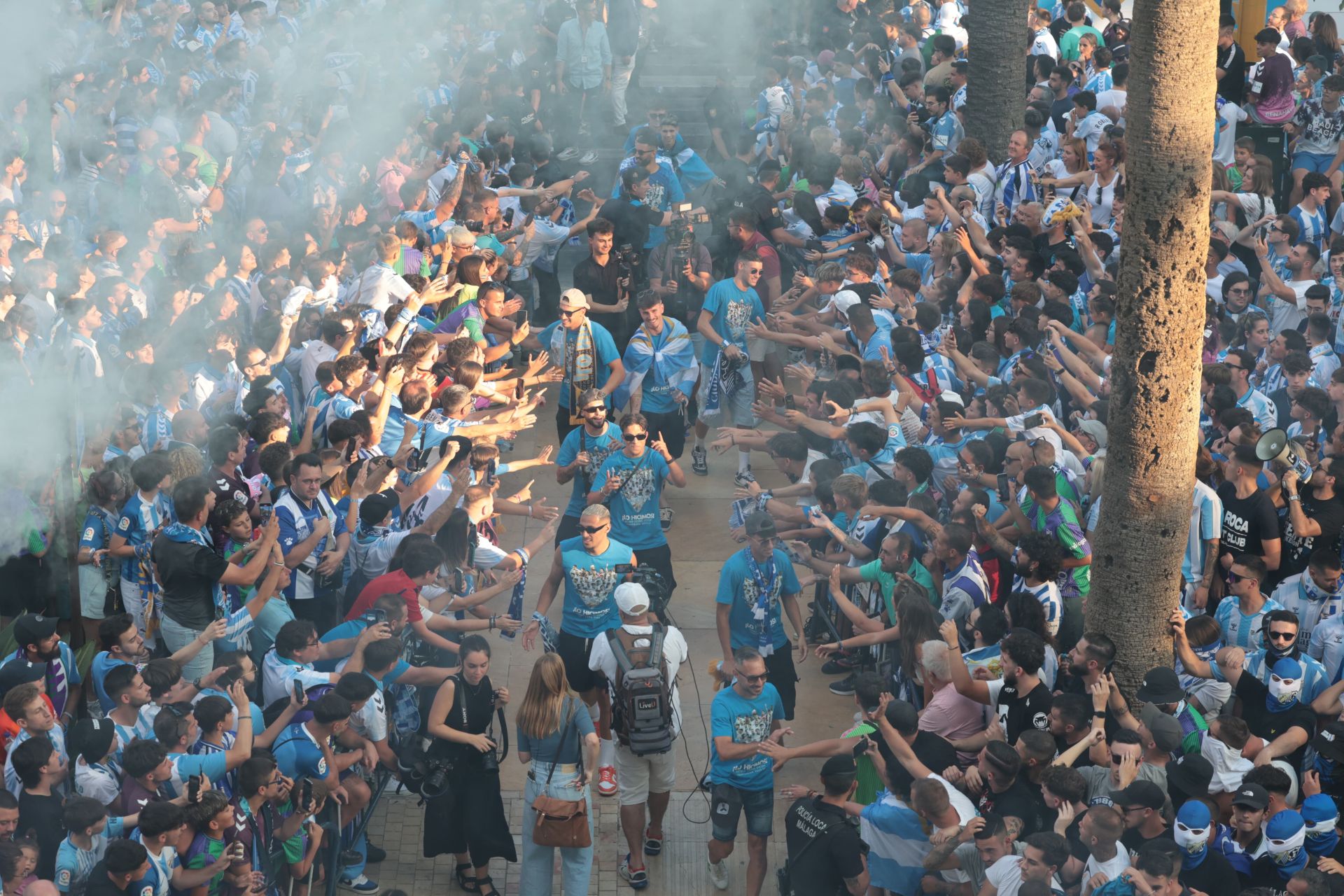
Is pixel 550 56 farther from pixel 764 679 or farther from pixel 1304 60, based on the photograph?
pixel 764 679

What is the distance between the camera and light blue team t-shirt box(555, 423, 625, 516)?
8.30 metres

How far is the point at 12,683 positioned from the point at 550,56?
521 inches

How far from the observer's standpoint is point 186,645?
23.0 feet

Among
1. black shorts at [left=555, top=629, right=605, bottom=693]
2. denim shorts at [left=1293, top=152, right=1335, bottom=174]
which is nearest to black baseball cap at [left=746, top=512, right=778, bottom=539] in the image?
black shorts at [left=555, top=629, right=605, bottom=693]

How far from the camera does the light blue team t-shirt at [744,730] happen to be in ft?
21.2

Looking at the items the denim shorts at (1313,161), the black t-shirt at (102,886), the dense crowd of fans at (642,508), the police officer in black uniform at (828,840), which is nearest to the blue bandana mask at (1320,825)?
the dense crowd of fans at (642,508)

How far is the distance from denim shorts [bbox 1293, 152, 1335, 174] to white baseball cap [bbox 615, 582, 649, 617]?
8.13 m

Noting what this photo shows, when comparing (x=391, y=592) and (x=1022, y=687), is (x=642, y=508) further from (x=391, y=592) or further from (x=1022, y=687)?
(x=1022, y=687)

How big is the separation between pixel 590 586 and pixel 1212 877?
3.16 metres

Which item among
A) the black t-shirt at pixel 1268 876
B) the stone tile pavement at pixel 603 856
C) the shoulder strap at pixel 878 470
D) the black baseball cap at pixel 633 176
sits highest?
the black baseball cap at pixel 633 176

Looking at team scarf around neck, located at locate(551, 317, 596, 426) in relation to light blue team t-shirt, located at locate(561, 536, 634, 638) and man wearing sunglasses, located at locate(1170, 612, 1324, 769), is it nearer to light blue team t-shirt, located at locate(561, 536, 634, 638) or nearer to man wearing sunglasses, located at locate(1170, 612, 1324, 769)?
light blue team t-shirt, located at locate(561, 536, 634, 638)

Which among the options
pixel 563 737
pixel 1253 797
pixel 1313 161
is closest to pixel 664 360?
pixel 563 737

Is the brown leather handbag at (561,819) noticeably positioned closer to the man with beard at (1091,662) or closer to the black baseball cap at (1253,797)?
the man with beard at (1091,662)

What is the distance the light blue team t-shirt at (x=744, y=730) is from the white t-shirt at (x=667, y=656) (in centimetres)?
31
